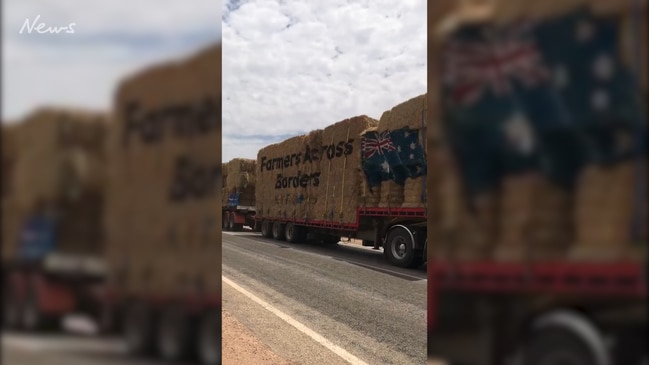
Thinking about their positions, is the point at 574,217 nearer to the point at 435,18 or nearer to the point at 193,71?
the point at 435,18

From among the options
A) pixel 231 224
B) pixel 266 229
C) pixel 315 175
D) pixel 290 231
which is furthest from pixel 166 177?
pixel 231 224

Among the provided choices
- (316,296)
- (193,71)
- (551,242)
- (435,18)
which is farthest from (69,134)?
(316,296)

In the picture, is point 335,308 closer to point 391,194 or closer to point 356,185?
point 391,194

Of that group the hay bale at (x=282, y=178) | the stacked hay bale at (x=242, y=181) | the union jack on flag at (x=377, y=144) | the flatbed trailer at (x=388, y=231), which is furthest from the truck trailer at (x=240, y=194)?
the union jack on flag at (x=377, y=144)

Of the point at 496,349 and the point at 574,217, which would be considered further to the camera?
the point at 496,349

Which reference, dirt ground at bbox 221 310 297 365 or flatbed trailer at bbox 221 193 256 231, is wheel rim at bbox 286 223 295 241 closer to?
flatbed trailer at bbox 221 193 256 231

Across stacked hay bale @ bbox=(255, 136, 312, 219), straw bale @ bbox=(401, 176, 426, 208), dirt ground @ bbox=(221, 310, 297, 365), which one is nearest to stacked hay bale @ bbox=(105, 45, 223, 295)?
dirt ground @ bbox=(221, 310, 297, 365)

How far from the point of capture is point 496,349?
3.20ft

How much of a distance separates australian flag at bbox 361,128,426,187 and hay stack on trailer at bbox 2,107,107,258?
5.41 meters

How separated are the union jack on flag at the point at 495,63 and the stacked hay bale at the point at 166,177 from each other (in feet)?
1.92

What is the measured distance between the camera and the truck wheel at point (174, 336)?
114cm

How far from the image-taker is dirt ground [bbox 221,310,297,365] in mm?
3971

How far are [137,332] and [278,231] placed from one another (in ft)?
43.7

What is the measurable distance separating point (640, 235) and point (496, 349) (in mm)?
358
